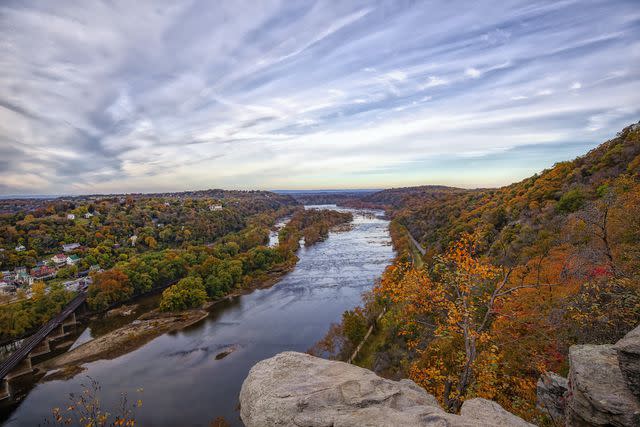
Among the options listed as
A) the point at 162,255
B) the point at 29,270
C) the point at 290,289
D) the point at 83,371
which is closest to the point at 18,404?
the point at 83,371

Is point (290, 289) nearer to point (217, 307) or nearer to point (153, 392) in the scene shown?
point (217, 307)

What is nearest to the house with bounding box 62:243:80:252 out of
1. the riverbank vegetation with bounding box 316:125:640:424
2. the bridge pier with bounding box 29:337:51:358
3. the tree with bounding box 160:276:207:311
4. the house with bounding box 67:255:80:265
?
the house with bounding box 67:255:80:265

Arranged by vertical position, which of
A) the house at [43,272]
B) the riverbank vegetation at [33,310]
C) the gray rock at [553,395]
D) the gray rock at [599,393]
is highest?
the gray rock at [599,393]

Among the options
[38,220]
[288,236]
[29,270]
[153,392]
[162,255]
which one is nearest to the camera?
[153,392]

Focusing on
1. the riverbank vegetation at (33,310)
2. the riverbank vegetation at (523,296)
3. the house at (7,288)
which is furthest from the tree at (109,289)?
the riverbank vegetation at (523,296)

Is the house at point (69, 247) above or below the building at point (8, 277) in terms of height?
above

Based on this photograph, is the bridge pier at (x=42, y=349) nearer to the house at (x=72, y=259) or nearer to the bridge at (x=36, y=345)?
the bridge at (x=36, y=345)

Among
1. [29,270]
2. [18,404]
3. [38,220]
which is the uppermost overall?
[38,220]
